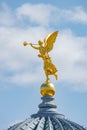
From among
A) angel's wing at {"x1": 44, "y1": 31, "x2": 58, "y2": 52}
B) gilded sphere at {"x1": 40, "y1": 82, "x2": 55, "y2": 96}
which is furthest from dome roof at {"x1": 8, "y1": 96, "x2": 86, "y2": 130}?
angel's wing at {"x1": 44, "y1": 31, "x2": 58, "y2": 52}

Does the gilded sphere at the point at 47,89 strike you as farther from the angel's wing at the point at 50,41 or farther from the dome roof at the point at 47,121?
the angel's wing at the point at 50,41

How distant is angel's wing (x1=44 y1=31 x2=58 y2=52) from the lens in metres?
47.8

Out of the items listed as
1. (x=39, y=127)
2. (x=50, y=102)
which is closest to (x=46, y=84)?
(x=50, y=102)

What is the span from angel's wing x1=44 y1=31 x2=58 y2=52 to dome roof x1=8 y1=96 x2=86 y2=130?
5.08 m

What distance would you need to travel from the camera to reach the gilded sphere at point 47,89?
47.4 meters

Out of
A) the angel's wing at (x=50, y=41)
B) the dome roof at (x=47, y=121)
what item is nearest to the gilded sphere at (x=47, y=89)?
the dome roof at (x=47, y=121)

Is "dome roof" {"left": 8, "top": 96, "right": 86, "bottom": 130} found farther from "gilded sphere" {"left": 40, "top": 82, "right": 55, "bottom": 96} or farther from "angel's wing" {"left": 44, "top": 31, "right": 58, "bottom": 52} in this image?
"angel's wing" {"left": 44, "top": 31, "right": 58, "bottom": 52}

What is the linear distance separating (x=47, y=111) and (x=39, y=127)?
8.76 feet

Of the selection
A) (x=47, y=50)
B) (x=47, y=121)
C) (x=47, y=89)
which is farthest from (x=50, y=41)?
(x=47, y=121)

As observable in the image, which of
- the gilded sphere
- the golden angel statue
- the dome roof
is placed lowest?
the dome roof

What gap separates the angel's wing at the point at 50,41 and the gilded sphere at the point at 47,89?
3.56 m

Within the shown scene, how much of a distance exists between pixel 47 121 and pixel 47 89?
3307mm

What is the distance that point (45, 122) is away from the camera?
46.3 metres

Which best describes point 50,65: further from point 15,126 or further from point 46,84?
point 15,126
